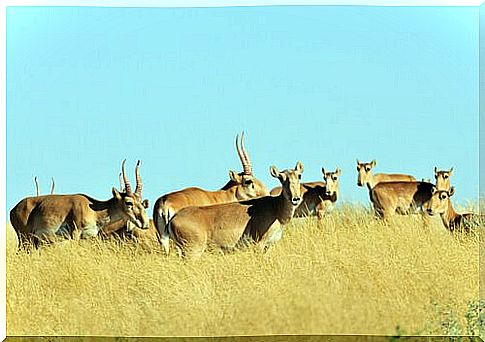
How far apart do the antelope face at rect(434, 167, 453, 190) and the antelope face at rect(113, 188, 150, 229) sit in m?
2.13

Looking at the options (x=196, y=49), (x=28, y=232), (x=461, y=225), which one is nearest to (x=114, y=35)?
(x=196, y=49)

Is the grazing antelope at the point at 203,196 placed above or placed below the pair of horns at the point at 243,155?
below

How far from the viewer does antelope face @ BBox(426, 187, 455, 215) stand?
26.0 ft

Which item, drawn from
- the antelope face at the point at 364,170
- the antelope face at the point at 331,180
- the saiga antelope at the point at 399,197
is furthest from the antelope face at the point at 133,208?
the saiga antelope at the point at 399,197

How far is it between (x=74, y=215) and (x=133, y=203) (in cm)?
44

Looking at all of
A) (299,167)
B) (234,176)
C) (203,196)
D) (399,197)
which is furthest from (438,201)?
(203,196)

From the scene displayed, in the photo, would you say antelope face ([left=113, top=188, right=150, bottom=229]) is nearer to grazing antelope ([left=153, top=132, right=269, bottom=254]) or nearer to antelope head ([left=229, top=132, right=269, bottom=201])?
grazing antelope ([left=153, top=132, right=269, bottom=254])

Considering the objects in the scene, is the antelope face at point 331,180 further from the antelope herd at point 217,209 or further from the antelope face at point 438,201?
the antelope face at point 438,201

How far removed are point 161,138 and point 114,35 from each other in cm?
83

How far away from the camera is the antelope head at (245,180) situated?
791 centimetres

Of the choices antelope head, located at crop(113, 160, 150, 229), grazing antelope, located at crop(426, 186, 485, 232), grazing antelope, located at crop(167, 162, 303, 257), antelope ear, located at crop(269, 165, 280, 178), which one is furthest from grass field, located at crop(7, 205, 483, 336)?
antelope ear, located at crop(269, 165, 280, 178)

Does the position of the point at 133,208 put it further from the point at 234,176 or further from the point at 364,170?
the point at 364,170

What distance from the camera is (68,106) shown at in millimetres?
7871

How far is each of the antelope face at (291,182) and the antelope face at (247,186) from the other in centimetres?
19
